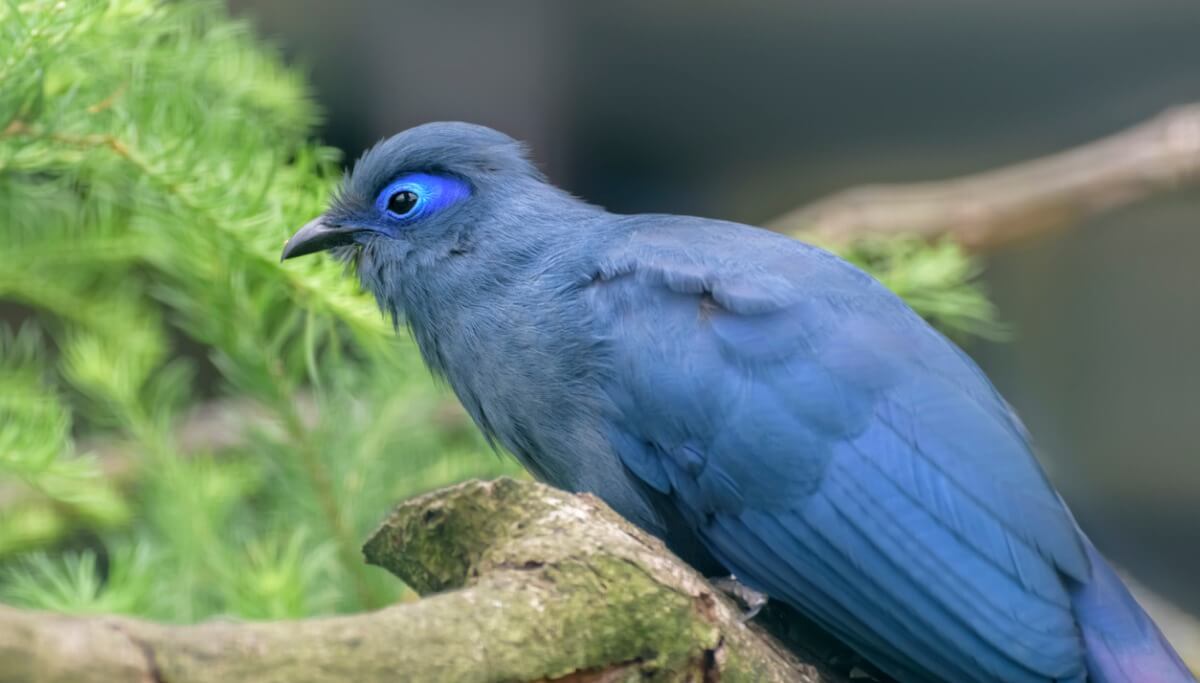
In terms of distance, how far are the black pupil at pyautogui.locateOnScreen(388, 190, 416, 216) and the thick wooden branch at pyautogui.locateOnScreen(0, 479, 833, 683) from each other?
61 cm

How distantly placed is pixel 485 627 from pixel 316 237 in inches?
34.7

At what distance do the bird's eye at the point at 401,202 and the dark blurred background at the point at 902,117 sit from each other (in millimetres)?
1080

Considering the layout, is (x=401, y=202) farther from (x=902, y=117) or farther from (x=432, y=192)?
(x=902, y=117)

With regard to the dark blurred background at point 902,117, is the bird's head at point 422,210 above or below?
below

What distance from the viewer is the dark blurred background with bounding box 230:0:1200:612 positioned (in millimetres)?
2832

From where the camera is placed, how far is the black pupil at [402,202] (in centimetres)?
165

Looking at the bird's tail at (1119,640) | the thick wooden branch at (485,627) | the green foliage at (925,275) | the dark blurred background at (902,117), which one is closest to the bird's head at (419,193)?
the thick wooden branch at (485,627)

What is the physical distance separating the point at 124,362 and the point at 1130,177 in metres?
2.23

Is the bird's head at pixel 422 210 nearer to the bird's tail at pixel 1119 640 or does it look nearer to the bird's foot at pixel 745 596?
the bird's foot at pixel 745 596

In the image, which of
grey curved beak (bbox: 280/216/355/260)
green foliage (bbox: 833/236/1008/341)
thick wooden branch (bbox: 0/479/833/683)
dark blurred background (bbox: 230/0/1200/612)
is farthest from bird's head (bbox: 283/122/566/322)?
dark blurred background (bbox: 230/0/1200/612)

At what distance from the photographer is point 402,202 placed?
1.66 m

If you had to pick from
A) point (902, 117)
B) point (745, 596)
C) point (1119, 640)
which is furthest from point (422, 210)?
point (902, 117)

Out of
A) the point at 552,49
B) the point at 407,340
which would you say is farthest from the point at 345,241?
the point at 552,49

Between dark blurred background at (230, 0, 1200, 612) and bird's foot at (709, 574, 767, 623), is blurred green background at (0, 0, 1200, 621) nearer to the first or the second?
dark blurred background at (230, 0, 1200, 612)
